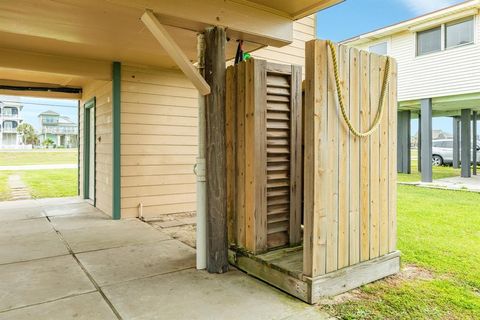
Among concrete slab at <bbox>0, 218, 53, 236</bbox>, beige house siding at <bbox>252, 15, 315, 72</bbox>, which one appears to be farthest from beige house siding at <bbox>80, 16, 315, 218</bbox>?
beige house siding at <bbox>252, 15, 315, 72</bbox>

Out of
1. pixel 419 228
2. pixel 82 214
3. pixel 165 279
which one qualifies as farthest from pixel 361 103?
pixel 82 214

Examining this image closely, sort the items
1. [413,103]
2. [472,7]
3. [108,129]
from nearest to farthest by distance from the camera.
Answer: [108,129], [472,7], [413,103]

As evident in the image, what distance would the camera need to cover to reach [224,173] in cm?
306

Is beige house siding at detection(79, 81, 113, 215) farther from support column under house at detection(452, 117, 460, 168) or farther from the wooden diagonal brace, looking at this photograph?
support column under house at detection(452, 117, 460, 168)

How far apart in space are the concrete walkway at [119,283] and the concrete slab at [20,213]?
96 cm

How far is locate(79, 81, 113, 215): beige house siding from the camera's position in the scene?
5500mm

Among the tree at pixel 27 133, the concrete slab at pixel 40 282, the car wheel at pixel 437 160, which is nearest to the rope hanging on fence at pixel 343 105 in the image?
the concrete slab at pixel 40 282

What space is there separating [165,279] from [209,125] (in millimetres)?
1351

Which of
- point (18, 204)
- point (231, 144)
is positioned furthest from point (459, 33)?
point (18, 204)

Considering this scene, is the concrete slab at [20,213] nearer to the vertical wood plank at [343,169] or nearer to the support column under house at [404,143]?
the vertical wood plank at [343,169]

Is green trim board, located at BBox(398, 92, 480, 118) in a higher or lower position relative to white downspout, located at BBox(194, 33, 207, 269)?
higher

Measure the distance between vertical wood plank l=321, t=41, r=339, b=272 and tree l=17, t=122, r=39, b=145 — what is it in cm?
4363

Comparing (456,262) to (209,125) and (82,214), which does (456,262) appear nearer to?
(209,125)

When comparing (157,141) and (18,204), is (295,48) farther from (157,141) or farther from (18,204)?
(18,204)
